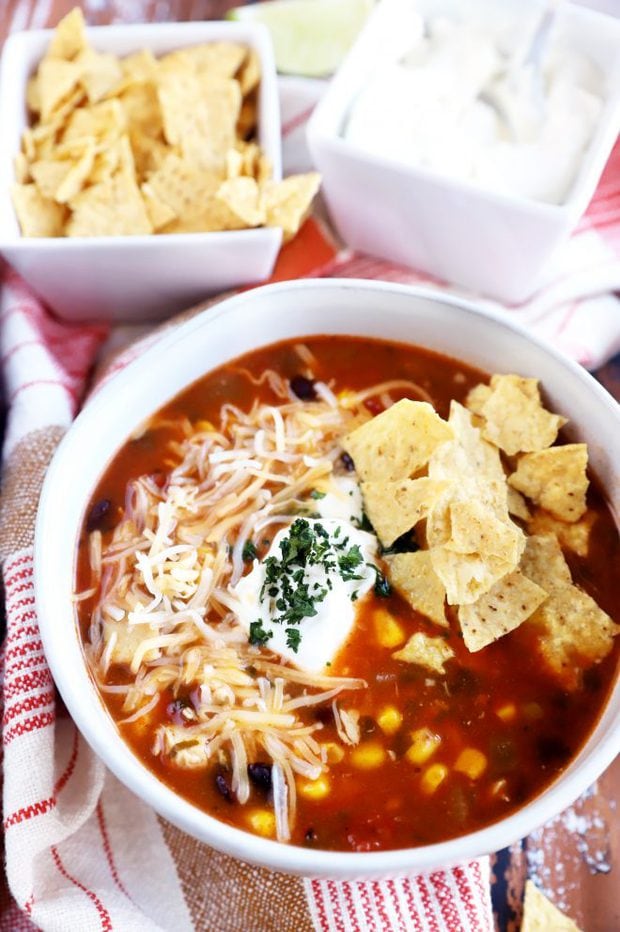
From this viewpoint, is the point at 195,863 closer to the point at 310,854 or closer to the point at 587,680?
the point at 310,854

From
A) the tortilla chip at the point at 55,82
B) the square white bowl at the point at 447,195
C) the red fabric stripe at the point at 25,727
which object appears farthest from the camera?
the tortilla chip at the point at 55,82

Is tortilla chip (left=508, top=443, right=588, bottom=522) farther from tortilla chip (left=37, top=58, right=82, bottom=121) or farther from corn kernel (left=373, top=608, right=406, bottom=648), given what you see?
tortilla chip (left=37, top=58, right=82, bottom=121)

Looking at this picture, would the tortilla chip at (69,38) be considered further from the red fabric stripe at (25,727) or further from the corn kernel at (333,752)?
the corn kernel at (333,752)

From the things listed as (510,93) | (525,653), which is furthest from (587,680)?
(510,93)

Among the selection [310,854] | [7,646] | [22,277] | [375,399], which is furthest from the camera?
[22,277]

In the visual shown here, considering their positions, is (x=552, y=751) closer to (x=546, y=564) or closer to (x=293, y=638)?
(x=546, y=564)

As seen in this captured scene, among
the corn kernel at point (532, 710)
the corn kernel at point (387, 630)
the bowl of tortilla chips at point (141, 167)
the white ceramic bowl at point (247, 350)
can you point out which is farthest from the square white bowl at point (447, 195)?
the corn kernel at point (532, 710)
